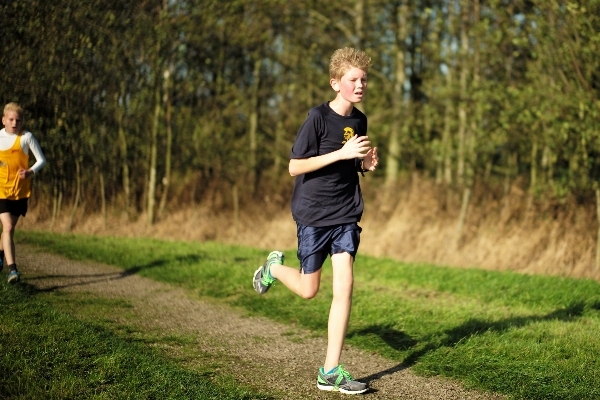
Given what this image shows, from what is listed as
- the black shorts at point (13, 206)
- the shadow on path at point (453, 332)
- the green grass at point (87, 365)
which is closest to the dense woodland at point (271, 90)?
the black shorts at point (13, 206)

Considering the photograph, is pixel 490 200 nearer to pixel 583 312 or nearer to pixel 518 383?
pixel 583 312

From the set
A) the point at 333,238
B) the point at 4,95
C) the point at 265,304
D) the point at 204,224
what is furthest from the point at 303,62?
the point at 333,238

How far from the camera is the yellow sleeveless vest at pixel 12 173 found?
264 inches

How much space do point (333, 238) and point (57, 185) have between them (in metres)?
8.53

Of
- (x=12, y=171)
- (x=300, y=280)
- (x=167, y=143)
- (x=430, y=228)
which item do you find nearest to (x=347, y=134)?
(x=300, y=280)

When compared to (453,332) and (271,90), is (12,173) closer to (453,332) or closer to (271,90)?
(453,332)

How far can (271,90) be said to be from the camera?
58.4 ft

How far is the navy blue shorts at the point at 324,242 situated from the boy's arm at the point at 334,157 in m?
0.41

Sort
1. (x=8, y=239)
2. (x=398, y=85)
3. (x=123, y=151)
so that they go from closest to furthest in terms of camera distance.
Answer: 1. (x=8, y=239)
2. (x=123, y=151)
3. (x=398, y=85)

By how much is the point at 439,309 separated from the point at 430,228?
19.1 ft

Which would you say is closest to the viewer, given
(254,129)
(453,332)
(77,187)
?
(453,332)

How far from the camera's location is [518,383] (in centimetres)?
428

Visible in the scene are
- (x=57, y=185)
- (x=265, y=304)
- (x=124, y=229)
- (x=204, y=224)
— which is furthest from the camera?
(x=204, y=224)

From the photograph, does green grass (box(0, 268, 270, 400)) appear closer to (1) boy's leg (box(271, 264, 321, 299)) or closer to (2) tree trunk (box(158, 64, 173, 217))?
(1) boy's leg (box(271, 264, 321, 299))
